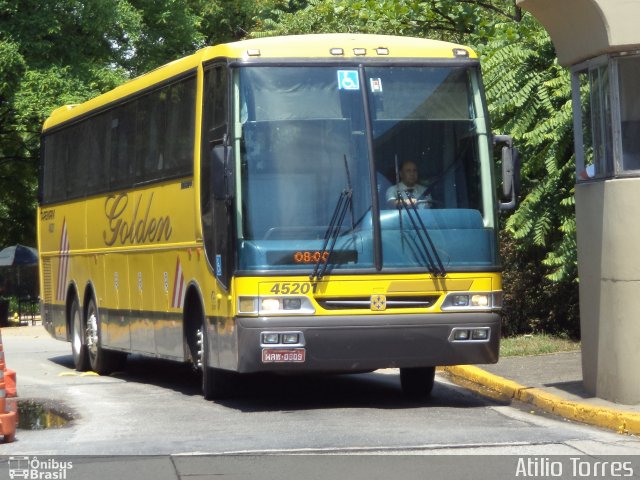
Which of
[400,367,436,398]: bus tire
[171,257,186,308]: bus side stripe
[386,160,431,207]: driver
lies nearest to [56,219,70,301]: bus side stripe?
[171,257,186,308]: bus side stripe

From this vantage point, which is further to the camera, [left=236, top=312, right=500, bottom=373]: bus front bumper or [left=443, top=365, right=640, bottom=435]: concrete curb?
[left=236, top=312, right=500, bottom=373]: bus front bumper

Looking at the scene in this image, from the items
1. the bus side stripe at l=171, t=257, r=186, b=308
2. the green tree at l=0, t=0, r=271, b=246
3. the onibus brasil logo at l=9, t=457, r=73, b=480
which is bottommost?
the onibus brasil logo at l=9, t=457, r=73, b=480

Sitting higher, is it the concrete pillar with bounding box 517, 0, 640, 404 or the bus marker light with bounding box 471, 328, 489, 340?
the concrete pillar with bounding box 517, 0, 640, 404

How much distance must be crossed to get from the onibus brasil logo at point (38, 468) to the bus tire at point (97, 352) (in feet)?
26.8

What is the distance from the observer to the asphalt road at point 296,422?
9.68 metres

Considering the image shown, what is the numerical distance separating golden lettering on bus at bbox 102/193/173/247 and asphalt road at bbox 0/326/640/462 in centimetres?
176

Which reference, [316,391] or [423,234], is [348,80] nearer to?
[423,234]

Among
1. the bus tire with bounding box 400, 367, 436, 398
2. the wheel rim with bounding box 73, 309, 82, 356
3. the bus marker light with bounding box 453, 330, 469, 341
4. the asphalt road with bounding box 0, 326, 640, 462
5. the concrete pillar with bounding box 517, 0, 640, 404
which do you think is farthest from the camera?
the wheel rim with bounding box 73, 309, 82, 356

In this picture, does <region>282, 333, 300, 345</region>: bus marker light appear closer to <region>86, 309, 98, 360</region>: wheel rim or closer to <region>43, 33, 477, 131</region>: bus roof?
<region>43, 33, 477, 131</region>: bus roof

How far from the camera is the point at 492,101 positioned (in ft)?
55.5

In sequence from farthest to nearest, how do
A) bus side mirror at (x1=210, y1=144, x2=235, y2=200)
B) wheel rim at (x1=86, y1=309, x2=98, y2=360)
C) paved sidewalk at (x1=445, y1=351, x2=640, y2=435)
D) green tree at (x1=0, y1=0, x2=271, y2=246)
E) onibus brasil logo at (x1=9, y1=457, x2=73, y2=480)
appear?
green tree at (x1=0, y1=0, x2=271, y2=246) < wheel rim at (x1=86, y1=309, x2=98, y2=360) < bus side mirror at (x1=210, y1=144, x2=235, y2=200) < paved sidewalk at (x1=445, y1=351, x2=640, y2=435) < onibus brasil logo at (x1=9, y1=457, x2=73, y2=480)

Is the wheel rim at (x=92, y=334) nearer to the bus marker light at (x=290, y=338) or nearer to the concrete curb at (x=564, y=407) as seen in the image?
the concrete curb at (x=564, y=407)

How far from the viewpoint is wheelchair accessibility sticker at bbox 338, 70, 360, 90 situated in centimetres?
1227

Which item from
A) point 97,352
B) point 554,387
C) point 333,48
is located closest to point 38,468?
point 333,48
